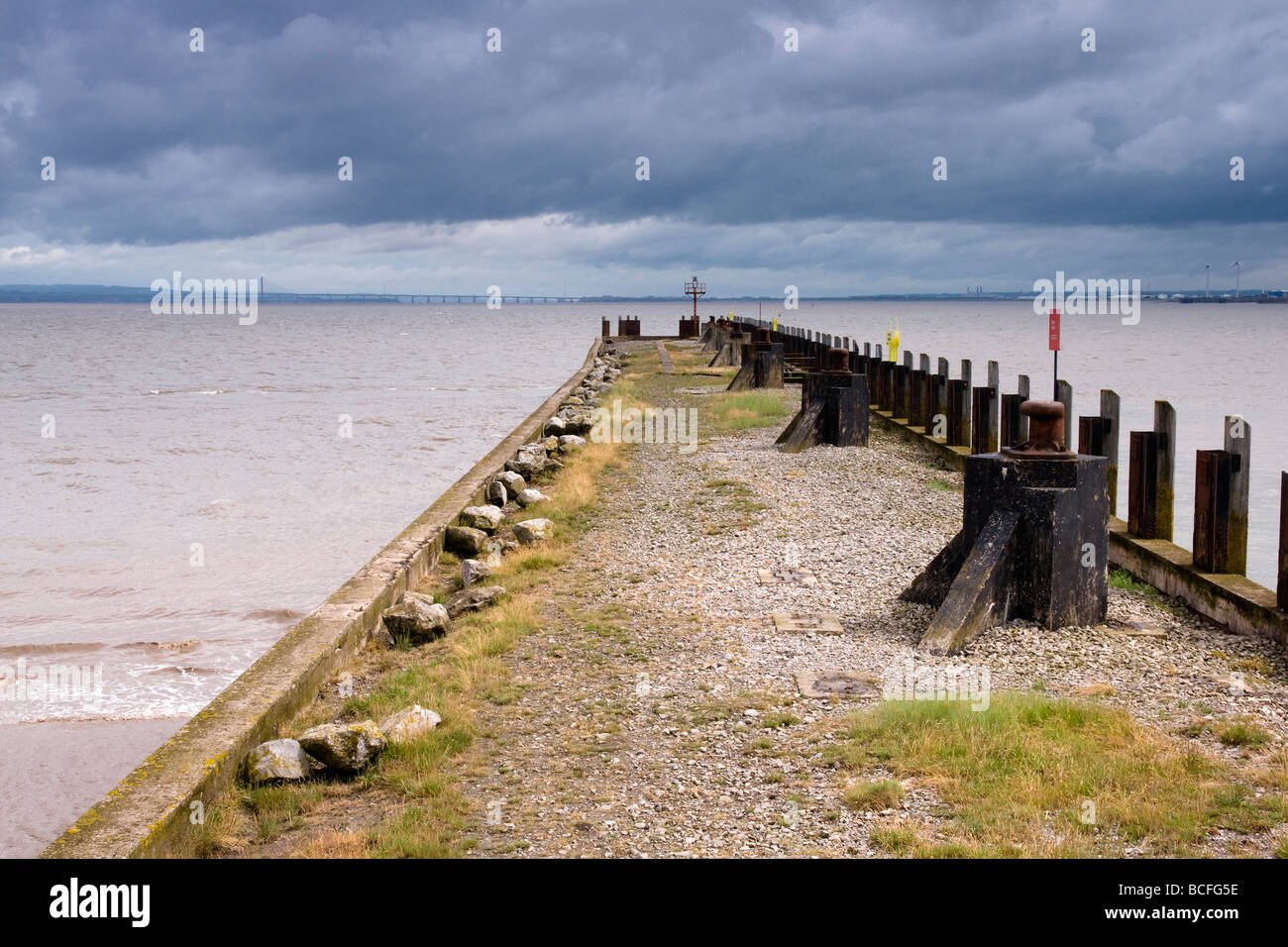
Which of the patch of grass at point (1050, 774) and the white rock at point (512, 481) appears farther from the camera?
the white rock at point (512, 481)

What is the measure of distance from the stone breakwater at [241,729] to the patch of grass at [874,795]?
85.8 inches

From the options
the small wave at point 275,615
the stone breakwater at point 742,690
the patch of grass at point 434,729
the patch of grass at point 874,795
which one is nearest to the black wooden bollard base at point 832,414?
the stone breakwater at point 742,690

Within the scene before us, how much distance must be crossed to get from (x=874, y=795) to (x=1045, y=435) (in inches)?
120

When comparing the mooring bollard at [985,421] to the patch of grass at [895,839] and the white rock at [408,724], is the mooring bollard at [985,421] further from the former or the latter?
the patch of grass at [895,839]

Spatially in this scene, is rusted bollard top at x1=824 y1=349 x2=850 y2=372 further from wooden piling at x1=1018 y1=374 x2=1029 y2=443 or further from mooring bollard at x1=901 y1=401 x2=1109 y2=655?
mooring bollard at x1=901 y1=401 x2=1109 y2=655

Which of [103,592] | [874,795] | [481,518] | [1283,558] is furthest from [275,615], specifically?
[1283,558]

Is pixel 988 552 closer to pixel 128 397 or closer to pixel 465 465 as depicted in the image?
pixel 465 465

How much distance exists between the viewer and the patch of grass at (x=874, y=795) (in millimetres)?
4840

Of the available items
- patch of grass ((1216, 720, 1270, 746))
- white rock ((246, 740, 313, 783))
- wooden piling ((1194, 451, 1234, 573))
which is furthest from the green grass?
white rock ((246, 740, 313, 783))
